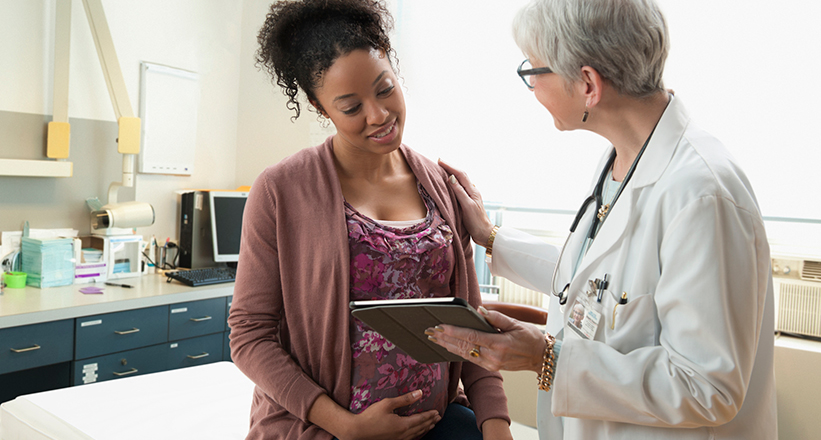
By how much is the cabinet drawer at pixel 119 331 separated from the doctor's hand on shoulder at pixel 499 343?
78.3 inches

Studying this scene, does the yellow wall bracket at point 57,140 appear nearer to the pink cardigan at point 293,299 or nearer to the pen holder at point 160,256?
the pen holder at point 160,256

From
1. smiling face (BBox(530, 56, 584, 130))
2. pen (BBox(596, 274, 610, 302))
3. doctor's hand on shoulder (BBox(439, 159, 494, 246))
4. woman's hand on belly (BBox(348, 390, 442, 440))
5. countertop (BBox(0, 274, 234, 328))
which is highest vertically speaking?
smiling face (BBox(530, 56, 584, 130))

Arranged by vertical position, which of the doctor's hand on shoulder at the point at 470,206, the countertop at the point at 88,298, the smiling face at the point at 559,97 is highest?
the smiling face at the point at 559,97

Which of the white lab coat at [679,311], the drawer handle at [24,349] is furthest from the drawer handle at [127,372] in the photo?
the white lab coat at [679,311]

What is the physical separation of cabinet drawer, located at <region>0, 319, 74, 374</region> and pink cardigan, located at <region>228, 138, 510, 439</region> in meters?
1.48

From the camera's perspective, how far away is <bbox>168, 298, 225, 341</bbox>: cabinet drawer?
275 cm

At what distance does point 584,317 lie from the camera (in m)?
1.06

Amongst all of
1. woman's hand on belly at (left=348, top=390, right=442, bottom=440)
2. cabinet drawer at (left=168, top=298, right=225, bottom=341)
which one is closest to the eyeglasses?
woman's hand on belly at (left=348, top=390, right=442, bottom=440)

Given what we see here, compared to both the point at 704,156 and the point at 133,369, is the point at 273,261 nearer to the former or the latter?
the point at 704,156

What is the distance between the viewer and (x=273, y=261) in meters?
1.20

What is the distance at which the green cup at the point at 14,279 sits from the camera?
102 inches

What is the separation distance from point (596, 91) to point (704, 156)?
0.72 feet

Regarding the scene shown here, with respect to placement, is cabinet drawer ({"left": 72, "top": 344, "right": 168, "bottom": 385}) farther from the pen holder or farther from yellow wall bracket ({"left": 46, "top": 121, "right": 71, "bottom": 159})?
yellow wall bracket ({"left": 46, "top": 121, "right": 71, "bottom": 159})

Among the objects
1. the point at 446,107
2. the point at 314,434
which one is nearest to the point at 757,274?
the point at 314,434
